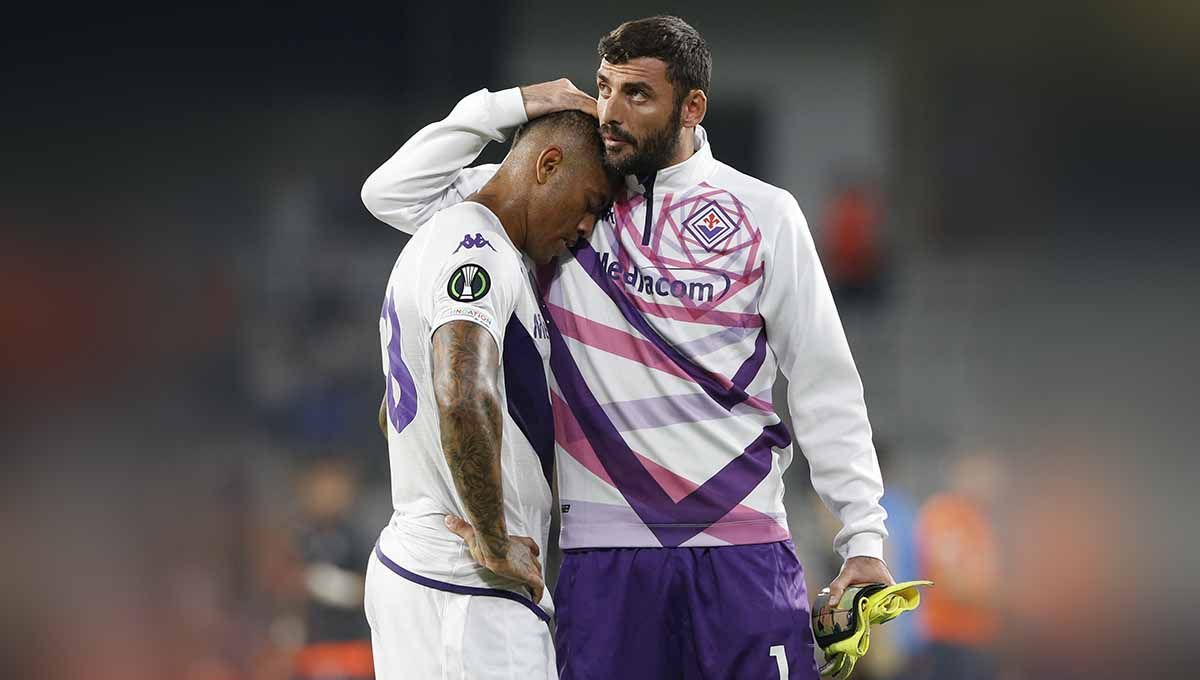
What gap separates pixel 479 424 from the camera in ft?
7.25

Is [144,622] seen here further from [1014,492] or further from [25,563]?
[1014,492]

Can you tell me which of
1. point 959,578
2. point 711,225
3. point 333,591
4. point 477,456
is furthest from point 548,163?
point 959,578

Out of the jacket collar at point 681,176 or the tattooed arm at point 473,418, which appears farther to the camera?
the jacket collar at point 681,176

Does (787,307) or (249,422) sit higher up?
(787,307)

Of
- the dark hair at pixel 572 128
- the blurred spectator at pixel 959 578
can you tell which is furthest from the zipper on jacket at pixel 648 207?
the blurred spectator at pixel 959 578

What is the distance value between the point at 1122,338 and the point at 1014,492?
116cm

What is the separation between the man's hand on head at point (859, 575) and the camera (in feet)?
8.26

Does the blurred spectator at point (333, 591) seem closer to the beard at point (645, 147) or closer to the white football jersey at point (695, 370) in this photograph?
the white football jersey at point (695, 370)

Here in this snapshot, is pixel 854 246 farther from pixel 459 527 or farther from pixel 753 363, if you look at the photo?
pixel 459 527

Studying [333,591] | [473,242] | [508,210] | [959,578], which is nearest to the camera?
[473,242]

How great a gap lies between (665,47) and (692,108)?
0.44 ft

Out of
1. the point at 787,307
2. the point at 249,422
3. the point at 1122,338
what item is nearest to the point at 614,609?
the point at 787,307

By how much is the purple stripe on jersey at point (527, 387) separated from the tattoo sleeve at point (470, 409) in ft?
0.56

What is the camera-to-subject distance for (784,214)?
2.55 m
